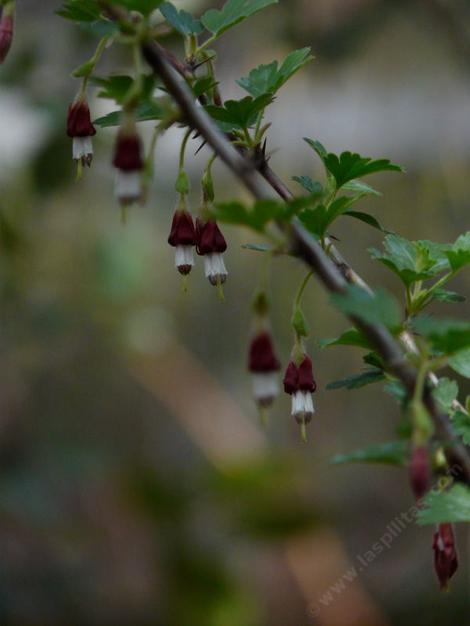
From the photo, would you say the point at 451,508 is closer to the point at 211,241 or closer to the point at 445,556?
the point at 445,556

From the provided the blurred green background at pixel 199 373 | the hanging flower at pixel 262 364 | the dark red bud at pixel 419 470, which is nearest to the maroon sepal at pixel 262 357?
the hanging flower at pixel 262 364

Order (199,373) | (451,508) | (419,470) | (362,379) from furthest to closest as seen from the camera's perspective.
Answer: (199,373)
(362,379)
(451,508)
(419,470)

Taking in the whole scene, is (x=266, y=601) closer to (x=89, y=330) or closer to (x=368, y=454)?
(x=89, y=330)

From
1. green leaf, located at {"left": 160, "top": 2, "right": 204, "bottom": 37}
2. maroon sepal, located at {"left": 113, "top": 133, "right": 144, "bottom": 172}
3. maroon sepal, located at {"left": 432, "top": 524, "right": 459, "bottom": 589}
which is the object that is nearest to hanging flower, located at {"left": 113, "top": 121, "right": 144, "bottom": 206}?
maroon sepal, located at {"left": 113, "top": 133, "right": 144, "bottom": 172}

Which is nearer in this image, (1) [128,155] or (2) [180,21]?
(1) [128,155]

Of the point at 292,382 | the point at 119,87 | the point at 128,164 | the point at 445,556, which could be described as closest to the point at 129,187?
the point at 128,164

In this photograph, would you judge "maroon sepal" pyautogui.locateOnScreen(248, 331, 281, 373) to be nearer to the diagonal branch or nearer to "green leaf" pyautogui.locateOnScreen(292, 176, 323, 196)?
the diagonal branch

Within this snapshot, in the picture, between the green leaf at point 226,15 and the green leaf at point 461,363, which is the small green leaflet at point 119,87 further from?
the green leaf at point 461,363
